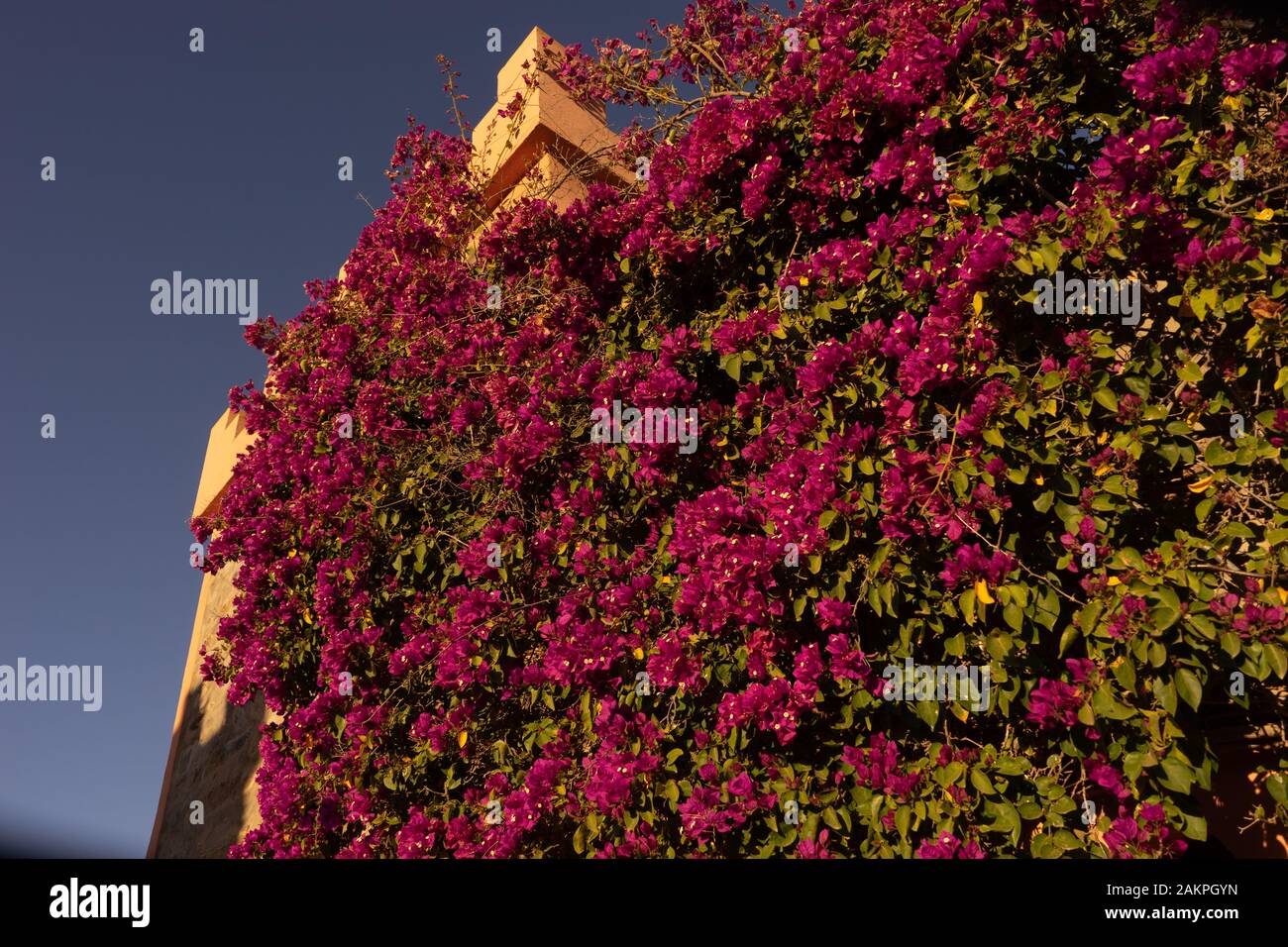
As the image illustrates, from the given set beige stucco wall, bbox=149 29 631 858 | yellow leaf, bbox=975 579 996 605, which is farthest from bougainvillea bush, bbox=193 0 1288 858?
beige stucco wall, bbox=149 29 631 858

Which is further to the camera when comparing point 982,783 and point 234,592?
point 234,592

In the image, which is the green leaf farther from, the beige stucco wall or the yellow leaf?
the beige stucco wall

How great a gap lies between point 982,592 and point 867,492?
489 mm

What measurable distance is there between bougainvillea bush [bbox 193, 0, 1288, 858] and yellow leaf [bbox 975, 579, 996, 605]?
0.02 metres

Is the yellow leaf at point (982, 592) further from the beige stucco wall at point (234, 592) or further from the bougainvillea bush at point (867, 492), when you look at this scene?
the beige stucco wall at point (234, 592)

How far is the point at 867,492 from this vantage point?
2.79 m

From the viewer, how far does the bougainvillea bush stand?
8.14 ft

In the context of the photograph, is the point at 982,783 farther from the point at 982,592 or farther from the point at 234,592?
the point at 234,592

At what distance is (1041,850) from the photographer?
2.39m

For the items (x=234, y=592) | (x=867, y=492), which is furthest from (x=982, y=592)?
(x=234, y=592)

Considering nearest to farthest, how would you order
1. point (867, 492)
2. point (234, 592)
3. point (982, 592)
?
point (982, 592) < point (867, 492) < point (234, 592)

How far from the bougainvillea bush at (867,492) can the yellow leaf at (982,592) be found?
0.02 m
